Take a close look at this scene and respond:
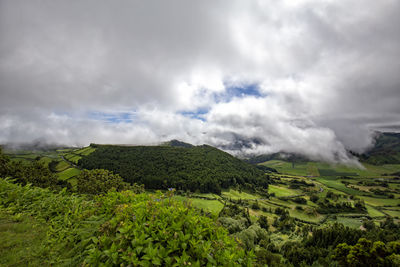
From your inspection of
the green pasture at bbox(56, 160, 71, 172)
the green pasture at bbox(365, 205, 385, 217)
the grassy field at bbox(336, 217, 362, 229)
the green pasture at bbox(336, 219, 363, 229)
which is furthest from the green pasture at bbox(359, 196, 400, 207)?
the green pasture at bbox(56, 160, 71, 172)

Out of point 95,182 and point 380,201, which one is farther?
point 380,201

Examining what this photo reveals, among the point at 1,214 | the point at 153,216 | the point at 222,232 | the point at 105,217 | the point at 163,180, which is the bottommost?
the point at 163,180

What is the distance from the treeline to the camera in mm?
112375

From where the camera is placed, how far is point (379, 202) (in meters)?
130

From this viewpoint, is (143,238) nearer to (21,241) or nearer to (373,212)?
(21,241)

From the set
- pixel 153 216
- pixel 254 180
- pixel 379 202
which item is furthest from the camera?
pixel 254 180

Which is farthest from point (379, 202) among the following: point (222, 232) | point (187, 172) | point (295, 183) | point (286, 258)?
point (222, 232)

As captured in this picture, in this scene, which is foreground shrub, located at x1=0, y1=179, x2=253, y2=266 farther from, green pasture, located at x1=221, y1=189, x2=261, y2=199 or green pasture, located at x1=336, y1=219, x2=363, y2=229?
green pasture, located at x1=336, y1=219, x2=363, y2=229

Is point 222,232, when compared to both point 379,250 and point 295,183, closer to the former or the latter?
point 379,250

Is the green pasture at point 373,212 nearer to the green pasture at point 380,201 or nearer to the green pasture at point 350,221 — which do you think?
the green pasture at point 380,201

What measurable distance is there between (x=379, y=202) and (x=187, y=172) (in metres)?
163

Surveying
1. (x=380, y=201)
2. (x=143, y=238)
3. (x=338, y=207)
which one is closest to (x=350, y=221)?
(x=338, y=207)

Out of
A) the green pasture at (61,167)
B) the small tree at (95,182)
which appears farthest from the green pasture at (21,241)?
the green pasture at (61,167)

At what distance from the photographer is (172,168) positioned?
136 m
